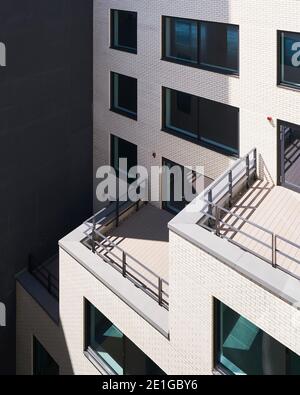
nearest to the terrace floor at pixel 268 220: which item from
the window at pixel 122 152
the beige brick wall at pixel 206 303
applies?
the beige brick wall at pixel 206 303

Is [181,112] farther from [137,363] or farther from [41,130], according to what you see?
[137,363]

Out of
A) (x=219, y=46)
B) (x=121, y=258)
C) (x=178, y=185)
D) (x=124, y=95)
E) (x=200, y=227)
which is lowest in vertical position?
(x=121, y=258)

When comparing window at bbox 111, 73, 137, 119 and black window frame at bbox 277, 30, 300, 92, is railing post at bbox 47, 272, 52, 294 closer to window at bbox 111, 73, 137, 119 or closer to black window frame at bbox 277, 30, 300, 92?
window at bbox 111, 73, 137, 119

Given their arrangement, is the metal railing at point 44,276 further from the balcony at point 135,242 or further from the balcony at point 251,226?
the balcony at point 251,226

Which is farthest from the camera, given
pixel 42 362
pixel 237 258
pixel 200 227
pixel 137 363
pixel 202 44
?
pixel 42 362

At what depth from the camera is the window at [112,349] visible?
585 inches

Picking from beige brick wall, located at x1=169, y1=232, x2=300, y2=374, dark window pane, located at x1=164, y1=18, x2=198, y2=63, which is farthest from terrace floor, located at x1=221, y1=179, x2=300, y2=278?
dark window pane, located at x1=164, y1=18, x2=198, y2=63

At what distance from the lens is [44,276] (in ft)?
65.6

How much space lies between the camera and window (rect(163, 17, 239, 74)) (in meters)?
16.8

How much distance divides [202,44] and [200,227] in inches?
293

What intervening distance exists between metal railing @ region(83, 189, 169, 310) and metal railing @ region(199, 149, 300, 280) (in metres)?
2.14

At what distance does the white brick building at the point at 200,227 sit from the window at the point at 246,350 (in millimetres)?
28

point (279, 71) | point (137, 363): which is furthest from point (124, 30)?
point (137, 363)

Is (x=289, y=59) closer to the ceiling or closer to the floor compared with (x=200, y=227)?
closer to the ceiling
